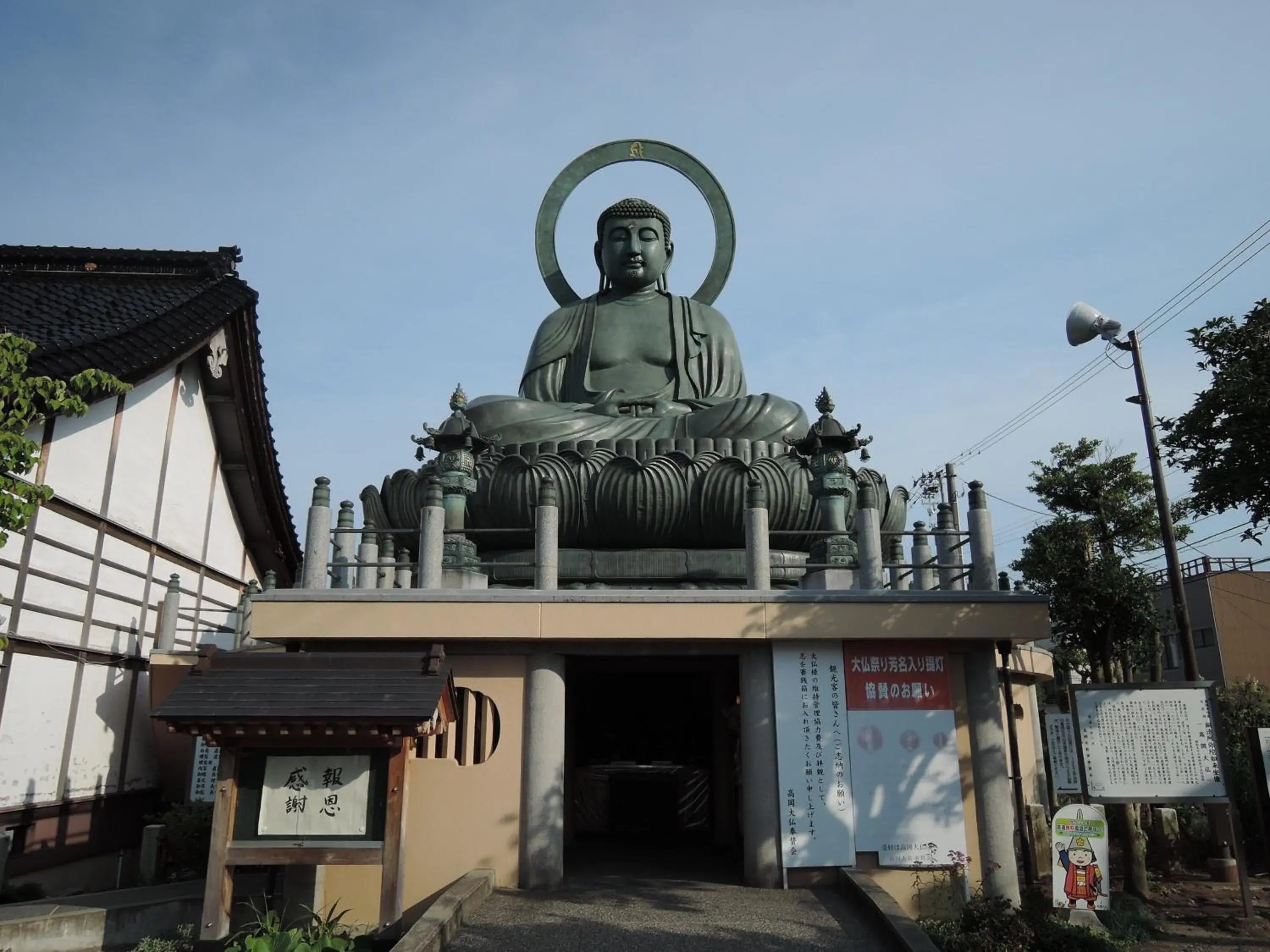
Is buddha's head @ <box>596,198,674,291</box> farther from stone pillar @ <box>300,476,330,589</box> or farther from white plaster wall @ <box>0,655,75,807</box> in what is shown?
white plaster wall @ <box>0,655,75,807</box>

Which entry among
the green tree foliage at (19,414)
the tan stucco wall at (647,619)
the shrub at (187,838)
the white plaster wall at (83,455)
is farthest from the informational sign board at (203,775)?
the green tree foliage at (19,414)

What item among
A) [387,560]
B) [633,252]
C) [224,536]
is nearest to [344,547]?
[387,560]

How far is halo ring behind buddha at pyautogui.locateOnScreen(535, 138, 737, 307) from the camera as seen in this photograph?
543 inches

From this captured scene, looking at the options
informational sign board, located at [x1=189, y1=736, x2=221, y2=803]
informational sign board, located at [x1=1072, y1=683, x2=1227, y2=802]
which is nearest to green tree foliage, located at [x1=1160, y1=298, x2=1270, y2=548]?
informational sign board, located at [x1=1072, y1=683, x2=1227, y2=802]

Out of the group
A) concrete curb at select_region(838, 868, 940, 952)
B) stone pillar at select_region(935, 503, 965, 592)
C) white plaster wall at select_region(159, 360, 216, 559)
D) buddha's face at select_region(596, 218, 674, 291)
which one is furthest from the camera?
buddha's face at select_region(596, 218, 674, 291)

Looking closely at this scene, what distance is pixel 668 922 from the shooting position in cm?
620

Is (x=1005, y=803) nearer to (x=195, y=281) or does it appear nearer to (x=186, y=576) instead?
(x=186, y=576)

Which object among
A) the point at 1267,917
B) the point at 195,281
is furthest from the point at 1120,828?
the point at 195,281

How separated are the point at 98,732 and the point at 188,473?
10.8 feet

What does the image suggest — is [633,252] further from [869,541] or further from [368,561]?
[869,541]

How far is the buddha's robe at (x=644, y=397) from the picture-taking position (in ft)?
33.5

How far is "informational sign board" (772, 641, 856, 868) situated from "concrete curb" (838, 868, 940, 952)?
9.2 inches

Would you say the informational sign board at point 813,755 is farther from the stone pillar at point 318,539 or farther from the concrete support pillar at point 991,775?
the stone pillar at point 318,539

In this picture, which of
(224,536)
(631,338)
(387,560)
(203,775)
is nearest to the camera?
(203,775)
